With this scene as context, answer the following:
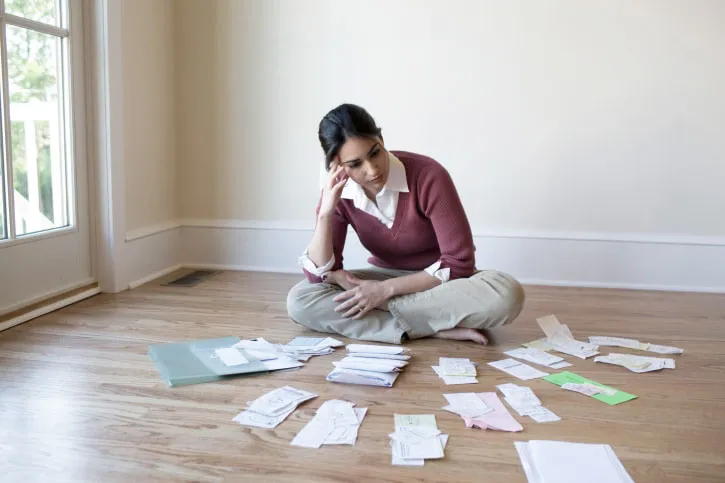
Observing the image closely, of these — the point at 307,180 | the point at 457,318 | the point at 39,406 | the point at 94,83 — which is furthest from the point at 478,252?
the point at 39,406

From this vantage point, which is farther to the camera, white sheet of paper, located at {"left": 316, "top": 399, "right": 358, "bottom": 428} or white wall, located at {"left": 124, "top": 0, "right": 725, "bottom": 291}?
white wall, located at {"left": 124, "top": 0, "right": 725, "bottom": 291}

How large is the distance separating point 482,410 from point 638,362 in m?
0.73

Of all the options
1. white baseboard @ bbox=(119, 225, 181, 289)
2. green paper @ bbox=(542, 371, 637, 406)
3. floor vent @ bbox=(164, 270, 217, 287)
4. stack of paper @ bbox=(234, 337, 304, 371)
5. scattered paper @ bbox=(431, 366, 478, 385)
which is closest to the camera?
green paper @ bbox=(542, 371, 637, 406)

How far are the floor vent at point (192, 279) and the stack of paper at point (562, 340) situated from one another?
5.72 ft

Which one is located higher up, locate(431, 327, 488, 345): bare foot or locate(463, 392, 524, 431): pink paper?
locate(431, 327, 488, 345): bare foot

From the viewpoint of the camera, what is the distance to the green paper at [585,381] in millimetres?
1813

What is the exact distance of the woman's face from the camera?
2.00 meters

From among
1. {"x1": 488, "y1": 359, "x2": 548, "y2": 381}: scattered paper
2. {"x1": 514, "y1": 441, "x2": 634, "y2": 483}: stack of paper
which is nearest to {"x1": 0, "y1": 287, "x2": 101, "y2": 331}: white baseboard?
{"x1": 488, "y1": 359, "x2": 548, "y2": 381}: scattered paper

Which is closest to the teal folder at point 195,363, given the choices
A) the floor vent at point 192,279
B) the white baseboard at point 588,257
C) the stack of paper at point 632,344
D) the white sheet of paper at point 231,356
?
the white sheet of paper at point 231,356

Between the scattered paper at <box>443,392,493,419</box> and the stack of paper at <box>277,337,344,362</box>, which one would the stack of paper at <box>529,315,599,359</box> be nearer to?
the scattered paper at <box>443,392,493,419</box>

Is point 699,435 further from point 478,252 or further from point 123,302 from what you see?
point 123,302

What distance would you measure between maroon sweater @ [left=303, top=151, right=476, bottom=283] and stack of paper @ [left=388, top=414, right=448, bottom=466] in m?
0.72

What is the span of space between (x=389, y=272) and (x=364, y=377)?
672mm

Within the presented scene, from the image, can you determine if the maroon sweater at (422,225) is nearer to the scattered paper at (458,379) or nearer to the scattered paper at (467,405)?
the scattered paper at (458,379)
